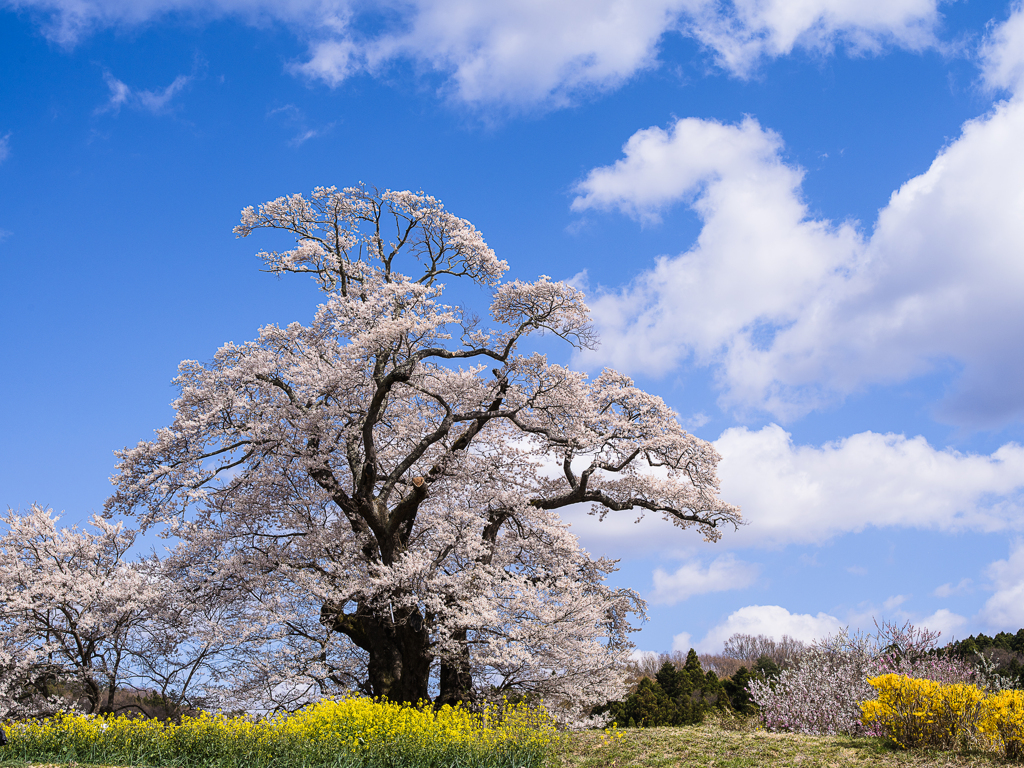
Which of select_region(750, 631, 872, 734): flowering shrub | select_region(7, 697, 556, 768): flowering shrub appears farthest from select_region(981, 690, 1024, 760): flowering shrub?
select_region(7, 697, 556, 768): flowering shrub

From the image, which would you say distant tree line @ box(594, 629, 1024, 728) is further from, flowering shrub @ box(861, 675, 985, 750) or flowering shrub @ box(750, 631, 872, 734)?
flowering shrub @ box(861, 675, 985, 750)

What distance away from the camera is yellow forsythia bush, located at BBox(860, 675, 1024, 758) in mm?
9547

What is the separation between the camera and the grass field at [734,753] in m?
9.51

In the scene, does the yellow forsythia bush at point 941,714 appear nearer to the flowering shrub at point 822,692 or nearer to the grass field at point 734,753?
the grass field at point 734,753

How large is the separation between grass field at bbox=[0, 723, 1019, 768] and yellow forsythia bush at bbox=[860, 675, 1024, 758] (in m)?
0.28

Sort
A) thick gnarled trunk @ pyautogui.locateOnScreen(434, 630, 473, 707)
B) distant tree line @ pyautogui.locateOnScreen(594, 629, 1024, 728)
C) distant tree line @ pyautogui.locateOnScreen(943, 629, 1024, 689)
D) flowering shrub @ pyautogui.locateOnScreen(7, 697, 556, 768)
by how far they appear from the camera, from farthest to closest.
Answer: distant tree line @ pyautogui.locateOnScreen(943, 629, 1024, 689), distant tree line @ pyautogui.locateOnScreen(594, 629, 1024, 728), thick gnarled trunk @ pyautogui.locateOnScreen(434, 630, 473, 707), flowering shrub @ pyautogui.locateOnScreen(7, 697, 556, 768)

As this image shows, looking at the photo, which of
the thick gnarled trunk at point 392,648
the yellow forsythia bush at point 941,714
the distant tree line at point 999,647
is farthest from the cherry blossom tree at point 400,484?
the distant tree line at point 999,647

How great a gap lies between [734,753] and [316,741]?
18.6 feet

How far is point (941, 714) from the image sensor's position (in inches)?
393

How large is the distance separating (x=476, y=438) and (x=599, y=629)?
4868 millimetres

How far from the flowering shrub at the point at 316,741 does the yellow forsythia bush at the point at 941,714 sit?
184 inches

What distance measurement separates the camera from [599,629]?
14.9 m

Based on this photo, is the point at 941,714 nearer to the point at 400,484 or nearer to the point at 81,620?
the point at 400,484

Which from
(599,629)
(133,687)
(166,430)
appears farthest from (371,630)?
(133,687)
